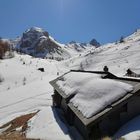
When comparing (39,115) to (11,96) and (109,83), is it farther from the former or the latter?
(11,96)

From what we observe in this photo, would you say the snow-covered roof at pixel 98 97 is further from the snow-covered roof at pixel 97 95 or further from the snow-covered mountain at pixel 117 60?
the snow-covered mountain at pixel 117 60

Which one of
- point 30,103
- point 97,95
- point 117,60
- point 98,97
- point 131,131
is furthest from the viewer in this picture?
point 117,60

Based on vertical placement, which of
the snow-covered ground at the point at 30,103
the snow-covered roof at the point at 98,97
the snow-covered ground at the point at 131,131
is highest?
the snow-covered roof at the point at 98,97

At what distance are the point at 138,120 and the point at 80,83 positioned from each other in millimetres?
5228

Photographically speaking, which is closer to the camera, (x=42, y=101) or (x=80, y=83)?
(x=80, y=83)

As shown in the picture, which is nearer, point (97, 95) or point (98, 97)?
point (98, 97)

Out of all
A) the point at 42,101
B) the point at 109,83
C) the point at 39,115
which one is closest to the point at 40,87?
the point at 42,101

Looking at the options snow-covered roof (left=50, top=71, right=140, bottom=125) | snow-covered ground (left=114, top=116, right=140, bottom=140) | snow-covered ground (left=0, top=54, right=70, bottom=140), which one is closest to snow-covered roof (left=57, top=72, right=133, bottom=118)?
snow-covered roof (left=50, top=71, right=140, bottom=125)

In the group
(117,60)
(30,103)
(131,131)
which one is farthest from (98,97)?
(117,60)

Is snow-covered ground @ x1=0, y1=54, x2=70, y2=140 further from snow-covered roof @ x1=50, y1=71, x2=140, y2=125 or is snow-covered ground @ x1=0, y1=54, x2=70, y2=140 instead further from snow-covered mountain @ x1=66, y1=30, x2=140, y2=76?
snow-covered mountain @ x1=66, y1=30, x2=140, y2=76

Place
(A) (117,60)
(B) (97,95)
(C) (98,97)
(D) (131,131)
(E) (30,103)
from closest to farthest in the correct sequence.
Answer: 1. (D) (131,131)
2. (C) (98,97)
3. (B) (97,95)
4. (E) (30,103)
5. (A) (117,60)

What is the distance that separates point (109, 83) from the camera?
14.6 m

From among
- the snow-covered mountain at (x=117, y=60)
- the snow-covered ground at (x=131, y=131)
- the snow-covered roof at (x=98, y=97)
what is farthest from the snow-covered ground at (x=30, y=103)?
the snow-covered mountain at (x=117, y=60)

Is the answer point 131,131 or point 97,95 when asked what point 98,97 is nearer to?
point 97,95
